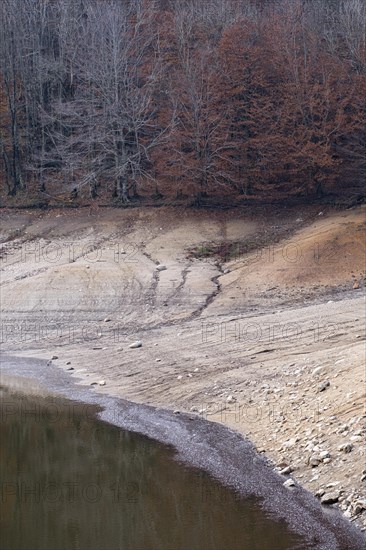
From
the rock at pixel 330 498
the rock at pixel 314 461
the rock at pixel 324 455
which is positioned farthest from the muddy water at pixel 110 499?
the rock at pixel 324 455

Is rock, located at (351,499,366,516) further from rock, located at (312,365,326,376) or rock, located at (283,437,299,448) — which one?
rock, located at (312,365,326,376)

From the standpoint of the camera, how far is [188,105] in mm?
36844

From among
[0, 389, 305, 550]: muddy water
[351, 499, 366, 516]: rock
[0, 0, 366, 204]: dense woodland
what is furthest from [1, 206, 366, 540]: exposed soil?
[0, 0, 366, 204]: dense woodland

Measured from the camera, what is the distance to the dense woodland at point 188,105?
36.3m

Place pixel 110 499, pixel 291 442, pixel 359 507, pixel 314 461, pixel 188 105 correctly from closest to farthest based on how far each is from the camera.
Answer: pixel 359 507 → pixel 110 499 → pixel 314 461 → pixel 291 442 → pixel 188 105

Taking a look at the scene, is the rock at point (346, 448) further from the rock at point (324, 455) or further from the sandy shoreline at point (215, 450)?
the sandy shoreline at point (215, 450)

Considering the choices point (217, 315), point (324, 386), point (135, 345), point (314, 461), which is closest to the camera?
point (314, 461)

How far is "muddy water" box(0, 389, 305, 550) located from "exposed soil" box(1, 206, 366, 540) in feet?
4.58

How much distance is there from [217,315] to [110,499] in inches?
439

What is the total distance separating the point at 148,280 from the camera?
27.2 metres

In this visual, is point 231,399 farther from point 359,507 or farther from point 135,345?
point 359,507

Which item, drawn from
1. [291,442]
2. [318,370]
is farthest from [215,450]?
[318,370]

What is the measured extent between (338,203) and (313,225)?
9.14 feet

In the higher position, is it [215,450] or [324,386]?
[324,386]
